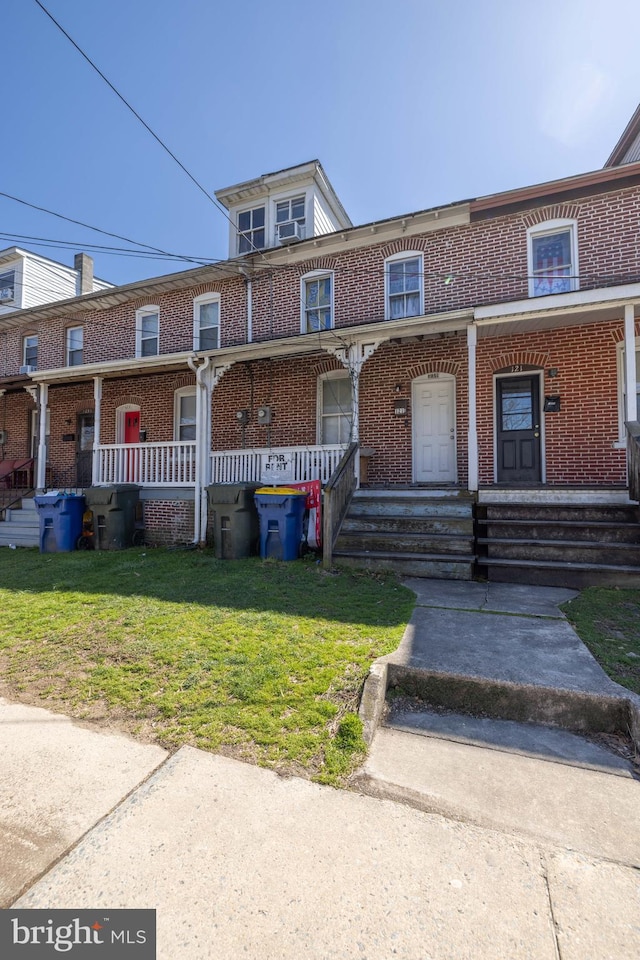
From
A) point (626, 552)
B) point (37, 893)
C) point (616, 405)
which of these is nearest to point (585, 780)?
point (37, 893)

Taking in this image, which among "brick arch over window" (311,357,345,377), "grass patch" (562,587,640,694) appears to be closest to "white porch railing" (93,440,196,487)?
"brick arch over window" (311,357,345,377)

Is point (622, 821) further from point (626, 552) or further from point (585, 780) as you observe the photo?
point (626, 552)

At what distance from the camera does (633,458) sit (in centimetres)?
633

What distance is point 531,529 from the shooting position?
6.25 meters

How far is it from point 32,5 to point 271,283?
6.17 m

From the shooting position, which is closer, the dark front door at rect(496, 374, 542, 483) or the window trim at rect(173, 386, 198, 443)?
the dark front door at rect(496, 374, 542, 483)

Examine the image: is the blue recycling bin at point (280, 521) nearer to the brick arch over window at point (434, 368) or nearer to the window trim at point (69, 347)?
the brick arch over window at point (434, 368)

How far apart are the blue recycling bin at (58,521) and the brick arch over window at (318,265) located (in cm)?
724

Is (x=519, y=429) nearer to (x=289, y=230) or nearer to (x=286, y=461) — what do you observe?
(x=286, y=461)

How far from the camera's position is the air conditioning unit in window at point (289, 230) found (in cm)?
1170

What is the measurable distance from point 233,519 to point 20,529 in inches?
226

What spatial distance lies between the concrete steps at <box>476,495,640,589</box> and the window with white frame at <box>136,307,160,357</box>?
9958mm

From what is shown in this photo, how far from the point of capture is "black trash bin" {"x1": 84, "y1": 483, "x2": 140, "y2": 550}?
8828 mm

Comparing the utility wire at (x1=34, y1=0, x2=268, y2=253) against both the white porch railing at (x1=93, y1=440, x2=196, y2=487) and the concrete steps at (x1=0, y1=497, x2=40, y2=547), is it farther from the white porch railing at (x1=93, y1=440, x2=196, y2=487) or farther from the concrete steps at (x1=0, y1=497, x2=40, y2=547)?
the concrete steps at (x1=0, y1=497, x2=40, y2=547)
